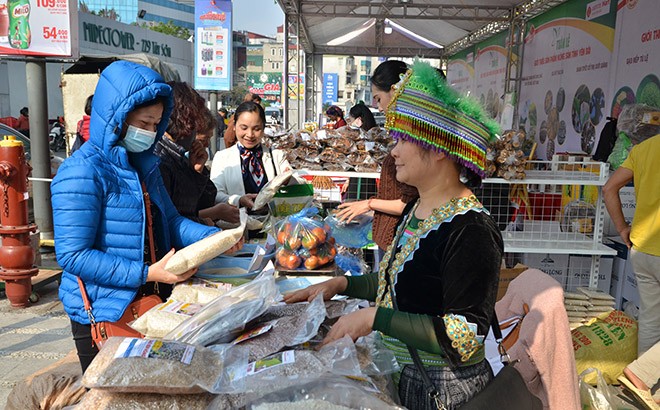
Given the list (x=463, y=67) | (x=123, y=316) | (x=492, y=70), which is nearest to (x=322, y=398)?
(x=123, y=316)

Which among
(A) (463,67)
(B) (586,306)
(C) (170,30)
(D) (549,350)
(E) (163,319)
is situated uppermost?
(C) (170,30)

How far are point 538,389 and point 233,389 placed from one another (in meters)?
1.85

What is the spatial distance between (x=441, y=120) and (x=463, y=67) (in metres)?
21.5

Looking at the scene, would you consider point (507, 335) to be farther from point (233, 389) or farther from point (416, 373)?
point (233, 389)

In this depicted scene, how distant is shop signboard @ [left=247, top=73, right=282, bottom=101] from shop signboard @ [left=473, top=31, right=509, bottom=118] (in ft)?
164

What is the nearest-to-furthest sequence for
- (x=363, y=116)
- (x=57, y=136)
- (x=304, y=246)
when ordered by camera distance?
(x=304, y=246)
(x=363, y=116)
(x=57, y=136)

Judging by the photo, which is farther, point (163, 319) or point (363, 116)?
point (363, 116)

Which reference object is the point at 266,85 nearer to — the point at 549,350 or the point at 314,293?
the point at 549,350

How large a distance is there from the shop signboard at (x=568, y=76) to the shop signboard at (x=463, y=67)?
17.7 feet

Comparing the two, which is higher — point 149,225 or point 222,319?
point 149,225

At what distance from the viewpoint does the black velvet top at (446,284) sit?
1316 millimetres

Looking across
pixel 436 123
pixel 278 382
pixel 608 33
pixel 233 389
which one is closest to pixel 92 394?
pixel 233 389

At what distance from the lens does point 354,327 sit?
1.38 metres

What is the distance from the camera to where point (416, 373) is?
1.49 m
